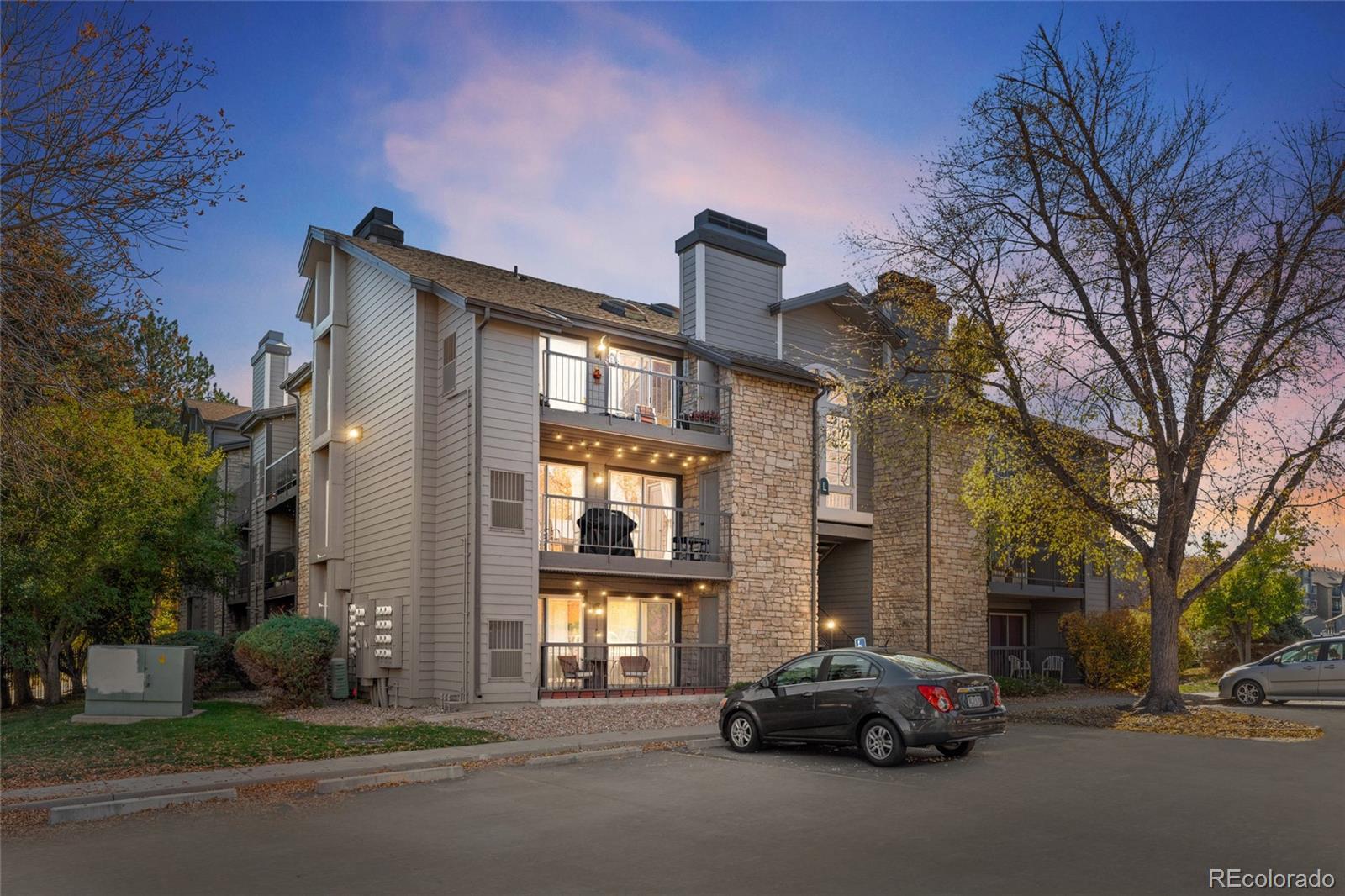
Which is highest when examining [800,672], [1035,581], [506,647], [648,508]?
[648,508]

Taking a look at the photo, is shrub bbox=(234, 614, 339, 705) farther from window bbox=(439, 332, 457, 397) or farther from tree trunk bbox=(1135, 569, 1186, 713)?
tree trunk bbox=(1135, 569, 1186, 713)

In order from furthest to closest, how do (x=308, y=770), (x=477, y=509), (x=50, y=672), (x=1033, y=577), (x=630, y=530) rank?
(x=1033, y=577) < (x=50, y=672) < (x=630, y=530) < (x=477, y=509) < (x=308, y=770)

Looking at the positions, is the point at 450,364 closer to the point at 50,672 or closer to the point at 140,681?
the point at 140,681

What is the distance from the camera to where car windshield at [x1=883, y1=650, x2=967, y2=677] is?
13266 millimetres

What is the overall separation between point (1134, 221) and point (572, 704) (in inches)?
550

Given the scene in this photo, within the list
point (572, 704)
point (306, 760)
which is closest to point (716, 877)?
point (306, 760)

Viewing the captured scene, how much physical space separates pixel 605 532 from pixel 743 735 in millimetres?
8282

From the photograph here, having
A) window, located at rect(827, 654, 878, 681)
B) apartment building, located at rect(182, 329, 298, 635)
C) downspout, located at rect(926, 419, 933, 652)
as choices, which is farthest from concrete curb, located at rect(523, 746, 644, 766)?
apartment building, located at rect(182, 329, 298, 635)

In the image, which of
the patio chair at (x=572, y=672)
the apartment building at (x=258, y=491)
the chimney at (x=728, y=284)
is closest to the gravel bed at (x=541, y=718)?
the patio chair at (x=572, y=672)

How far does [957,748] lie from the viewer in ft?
46.2

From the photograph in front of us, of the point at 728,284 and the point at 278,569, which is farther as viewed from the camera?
the point at 278,569

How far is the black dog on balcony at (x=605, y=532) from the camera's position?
72.2 ft

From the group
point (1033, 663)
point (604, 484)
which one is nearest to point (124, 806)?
point (604, 484)

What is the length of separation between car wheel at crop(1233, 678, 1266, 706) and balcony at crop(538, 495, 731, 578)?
12318 millimetres
